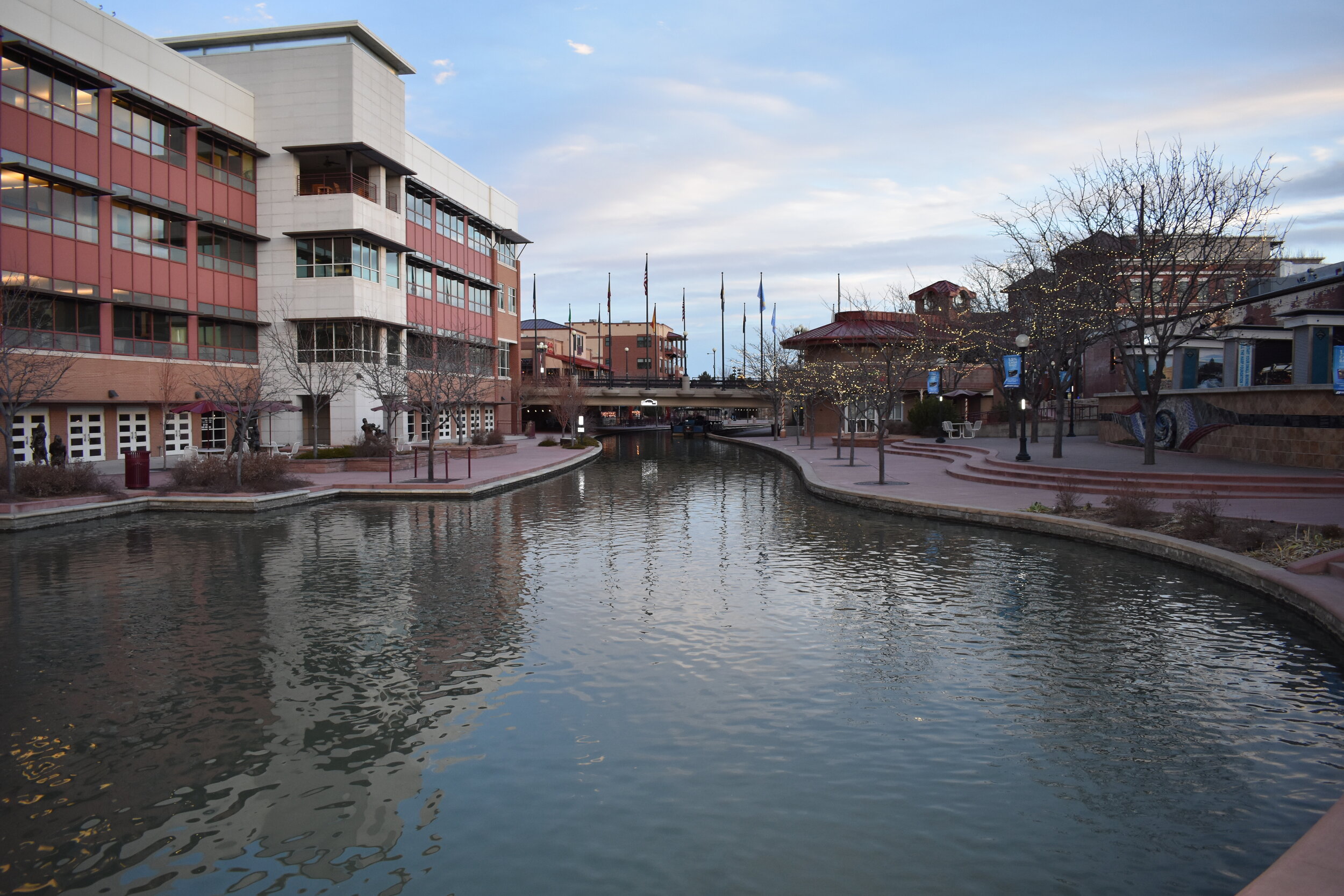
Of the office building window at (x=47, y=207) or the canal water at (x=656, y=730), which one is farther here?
the office building window at (x=47, y=207)

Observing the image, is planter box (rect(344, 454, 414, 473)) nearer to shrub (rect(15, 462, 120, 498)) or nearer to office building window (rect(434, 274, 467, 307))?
shrub (rect(15, 462, 120, 498))

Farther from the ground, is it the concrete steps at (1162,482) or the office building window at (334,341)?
the office building window at (334,341)

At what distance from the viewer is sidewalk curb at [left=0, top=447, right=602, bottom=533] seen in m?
19.4

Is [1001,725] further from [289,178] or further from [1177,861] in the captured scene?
[289,178]

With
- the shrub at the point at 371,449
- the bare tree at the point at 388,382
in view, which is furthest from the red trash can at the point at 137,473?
the bare tree at the point at 388,382

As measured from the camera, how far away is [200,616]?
36.7 ft

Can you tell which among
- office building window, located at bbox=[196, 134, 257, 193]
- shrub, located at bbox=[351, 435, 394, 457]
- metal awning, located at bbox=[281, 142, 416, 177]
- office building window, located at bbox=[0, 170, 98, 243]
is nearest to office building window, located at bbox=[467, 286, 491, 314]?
metal awning, located at bbox=[281, 142, 416, 177]

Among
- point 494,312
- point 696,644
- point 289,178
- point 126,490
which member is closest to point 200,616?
point 696,644

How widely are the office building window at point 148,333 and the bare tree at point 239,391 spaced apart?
144cm

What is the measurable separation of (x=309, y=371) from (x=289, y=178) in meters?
10.9

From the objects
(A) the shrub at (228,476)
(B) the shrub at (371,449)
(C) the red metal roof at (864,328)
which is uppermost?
(C) the red metal roof at (864,328)

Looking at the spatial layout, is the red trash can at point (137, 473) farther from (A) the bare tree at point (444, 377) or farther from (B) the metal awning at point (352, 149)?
(B) the metal awning at point (352, 149)

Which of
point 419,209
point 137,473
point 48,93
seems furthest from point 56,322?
point 419,209

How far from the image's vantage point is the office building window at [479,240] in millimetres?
56750
